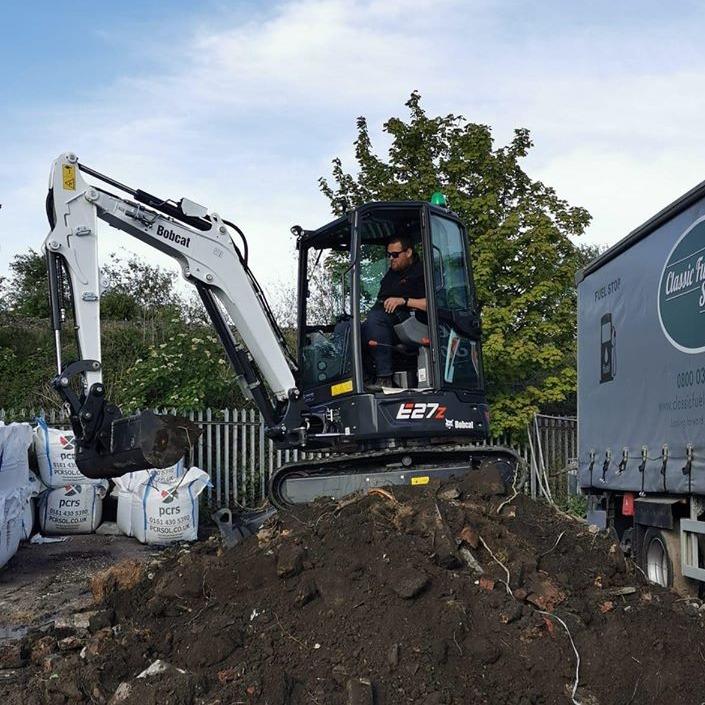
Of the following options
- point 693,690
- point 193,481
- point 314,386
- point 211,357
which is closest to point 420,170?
point 211,357

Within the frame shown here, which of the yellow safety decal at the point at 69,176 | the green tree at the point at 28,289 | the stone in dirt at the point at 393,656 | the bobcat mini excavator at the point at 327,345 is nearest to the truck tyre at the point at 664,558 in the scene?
the bobcat mini excavator at the point at 327,345

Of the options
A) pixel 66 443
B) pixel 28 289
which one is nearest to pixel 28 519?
pixel 66 443

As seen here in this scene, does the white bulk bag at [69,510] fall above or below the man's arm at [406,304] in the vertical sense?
below

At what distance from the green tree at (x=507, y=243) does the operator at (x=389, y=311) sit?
19.1 feet

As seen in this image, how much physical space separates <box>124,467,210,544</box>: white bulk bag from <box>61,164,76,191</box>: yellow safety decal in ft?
14.3

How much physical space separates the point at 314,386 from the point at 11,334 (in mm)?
12056

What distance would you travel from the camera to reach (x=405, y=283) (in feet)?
27.6

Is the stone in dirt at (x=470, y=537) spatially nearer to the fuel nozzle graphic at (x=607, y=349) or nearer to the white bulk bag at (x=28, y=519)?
the fuel nozzle graphic at (x=607, y=349)

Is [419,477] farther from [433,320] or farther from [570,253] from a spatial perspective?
[570,253]

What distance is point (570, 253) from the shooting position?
1492cm

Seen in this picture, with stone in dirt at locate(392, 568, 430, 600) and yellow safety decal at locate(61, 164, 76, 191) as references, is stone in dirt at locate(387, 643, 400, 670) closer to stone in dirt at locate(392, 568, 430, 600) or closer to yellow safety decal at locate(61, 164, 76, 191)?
stone in dirt at locate(392, 568, 430, 600)

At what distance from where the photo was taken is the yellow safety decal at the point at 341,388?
8.22 meters

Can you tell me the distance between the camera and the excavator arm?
720 cm

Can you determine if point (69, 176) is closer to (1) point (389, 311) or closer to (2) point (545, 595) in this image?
(1) point (389, 311)
